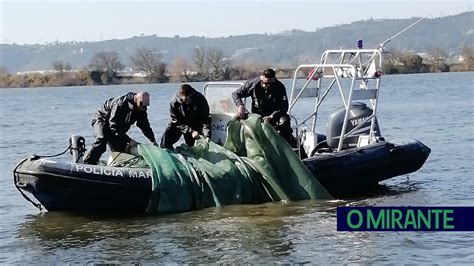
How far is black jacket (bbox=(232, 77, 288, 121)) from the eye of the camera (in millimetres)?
11211

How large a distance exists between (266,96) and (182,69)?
60.9 meters

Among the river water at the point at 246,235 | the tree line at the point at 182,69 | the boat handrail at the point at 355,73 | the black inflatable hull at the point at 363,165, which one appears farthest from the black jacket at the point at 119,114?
the tree line at the point at 182,69

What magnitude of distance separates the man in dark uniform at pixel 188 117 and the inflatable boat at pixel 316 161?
52cm

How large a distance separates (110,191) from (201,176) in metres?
1.16

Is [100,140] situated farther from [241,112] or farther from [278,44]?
[278,44]

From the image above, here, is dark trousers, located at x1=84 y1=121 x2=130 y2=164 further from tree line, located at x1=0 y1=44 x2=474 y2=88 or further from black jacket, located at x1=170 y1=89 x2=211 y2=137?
tree line, located at x1=0 y1=44 x2=474 y2=88

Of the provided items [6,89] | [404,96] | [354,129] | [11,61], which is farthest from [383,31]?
[354,129]

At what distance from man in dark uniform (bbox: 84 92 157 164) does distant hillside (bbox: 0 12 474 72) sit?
254 feet

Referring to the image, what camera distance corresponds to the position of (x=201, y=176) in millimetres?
10375

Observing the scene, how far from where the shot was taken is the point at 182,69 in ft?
235

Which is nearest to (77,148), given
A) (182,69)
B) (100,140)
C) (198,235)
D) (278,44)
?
(100,140)

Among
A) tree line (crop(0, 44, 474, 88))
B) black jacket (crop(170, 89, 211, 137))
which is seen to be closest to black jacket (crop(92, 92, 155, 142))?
black jacket (crop(170, 89, 211, 137))

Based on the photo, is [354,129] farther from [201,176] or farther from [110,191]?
[110,191]

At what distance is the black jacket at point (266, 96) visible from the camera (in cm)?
1121
